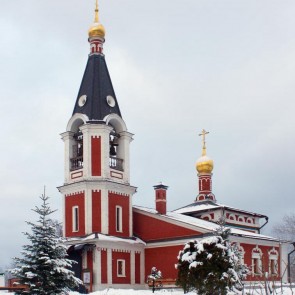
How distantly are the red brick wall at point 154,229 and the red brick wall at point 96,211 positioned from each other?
355cm

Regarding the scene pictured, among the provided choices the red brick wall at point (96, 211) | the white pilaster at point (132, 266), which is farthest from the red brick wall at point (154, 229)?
the red brick wall at point (96, 211)

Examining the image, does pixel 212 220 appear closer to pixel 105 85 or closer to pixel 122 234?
pixel 122 234

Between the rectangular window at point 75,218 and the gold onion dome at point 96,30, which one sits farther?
the gold onion dome at point 96,30

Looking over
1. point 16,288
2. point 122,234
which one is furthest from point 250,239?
point 16,288

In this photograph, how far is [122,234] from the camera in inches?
1222

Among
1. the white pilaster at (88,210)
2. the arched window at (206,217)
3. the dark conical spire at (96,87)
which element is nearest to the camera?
the white pilaster at (88,210)

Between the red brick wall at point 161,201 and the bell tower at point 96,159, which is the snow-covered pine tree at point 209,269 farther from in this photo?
the red brick wall at point 161,201

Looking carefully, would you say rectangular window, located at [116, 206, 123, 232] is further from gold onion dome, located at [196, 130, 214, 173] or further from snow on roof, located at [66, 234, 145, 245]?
gold onion dome, located at [196, 130, 214, 173]

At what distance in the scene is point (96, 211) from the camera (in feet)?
98.1

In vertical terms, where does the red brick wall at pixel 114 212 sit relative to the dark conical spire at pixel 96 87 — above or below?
below

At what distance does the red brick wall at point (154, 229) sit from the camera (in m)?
30.5

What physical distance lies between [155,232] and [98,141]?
20.1ft

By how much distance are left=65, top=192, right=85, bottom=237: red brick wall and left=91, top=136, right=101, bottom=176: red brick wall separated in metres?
1.50

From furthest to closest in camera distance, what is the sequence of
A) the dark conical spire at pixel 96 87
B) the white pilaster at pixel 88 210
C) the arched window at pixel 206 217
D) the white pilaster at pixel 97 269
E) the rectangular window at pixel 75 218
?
the arched window at pixel 206 217
the dark conical spire at pixel 96 87
the rectangular window at pixel 75 218
the white pilaster at pixel 88 210
the white pilaster at pixel 97 269
